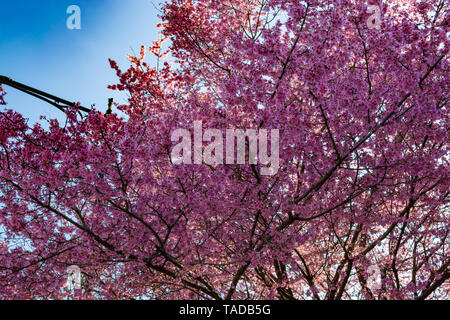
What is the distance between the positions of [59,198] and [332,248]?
650 cm

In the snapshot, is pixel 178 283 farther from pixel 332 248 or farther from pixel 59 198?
pixel 332 248

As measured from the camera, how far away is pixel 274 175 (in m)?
6.55

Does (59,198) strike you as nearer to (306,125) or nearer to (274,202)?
(274,202)

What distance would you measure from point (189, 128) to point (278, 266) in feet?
12.9

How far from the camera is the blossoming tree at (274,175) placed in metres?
5.40

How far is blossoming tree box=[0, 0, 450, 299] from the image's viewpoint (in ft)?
17.7

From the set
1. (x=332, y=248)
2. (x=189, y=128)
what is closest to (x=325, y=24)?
(x=189, y=128)

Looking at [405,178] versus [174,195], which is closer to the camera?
[174,195]

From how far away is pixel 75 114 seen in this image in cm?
601

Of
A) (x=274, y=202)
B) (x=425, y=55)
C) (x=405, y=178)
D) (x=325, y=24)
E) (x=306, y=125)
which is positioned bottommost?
(x=274, y=202)

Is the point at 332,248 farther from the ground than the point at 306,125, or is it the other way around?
the point at 306,125

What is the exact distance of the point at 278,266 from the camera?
795 cm
